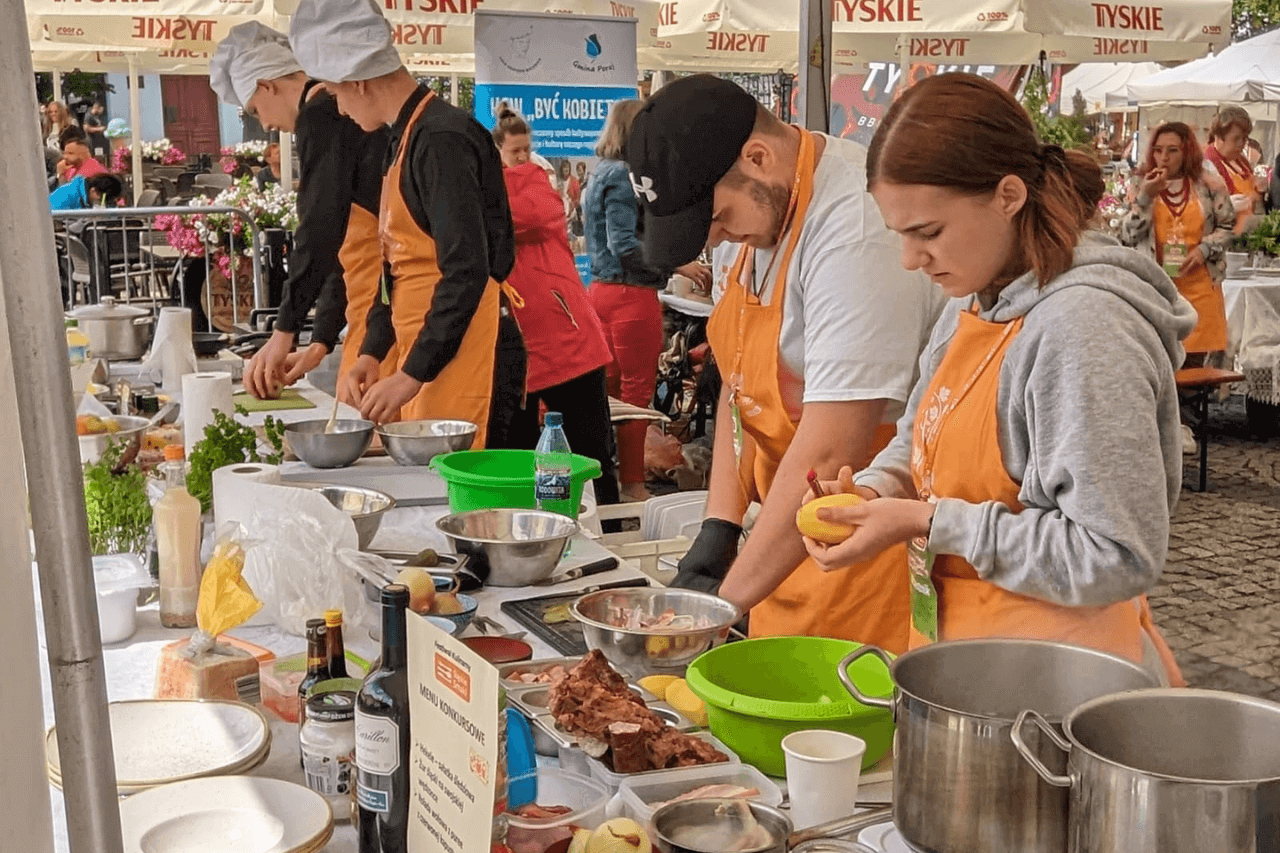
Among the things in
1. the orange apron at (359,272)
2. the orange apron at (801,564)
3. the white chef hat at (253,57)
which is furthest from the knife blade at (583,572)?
the white chef hat at (253,57)

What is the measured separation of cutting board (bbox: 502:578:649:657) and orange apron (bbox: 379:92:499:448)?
4.65 feet

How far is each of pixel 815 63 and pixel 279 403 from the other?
2011 millimetres

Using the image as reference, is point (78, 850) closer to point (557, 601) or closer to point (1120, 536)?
point (1120, 536)

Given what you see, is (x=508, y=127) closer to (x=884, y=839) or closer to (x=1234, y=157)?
(x=1234, y=157)

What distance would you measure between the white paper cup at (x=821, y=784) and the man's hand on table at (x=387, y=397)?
7.59 feet

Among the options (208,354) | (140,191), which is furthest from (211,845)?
(140,191)

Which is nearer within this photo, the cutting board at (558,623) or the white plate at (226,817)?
the white plate at (226,817)

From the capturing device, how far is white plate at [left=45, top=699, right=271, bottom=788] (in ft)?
→ 5.32

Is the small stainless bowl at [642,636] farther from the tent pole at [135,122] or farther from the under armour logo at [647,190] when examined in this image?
the tent pole at [135,122]

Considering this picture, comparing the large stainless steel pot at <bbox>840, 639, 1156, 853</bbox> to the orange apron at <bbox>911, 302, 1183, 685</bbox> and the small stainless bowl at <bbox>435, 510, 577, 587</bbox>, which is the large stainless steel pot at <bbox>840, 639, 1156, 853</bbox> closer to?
the orange apron at <bbox>911, 302, 1183, 685</bbox>

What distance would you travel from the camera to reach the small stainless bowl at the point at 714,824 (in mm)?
1380

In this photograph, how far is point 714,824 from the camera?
143cm

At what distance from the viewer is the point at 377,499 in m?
2.88

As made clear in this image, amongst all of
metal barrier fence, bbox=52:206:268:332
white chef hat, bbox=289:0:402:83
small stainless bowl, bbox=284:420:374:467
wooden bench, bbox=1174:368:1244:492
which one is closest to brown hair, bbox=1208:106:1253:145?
wooden bench, bbox=1174:368:1244:492
